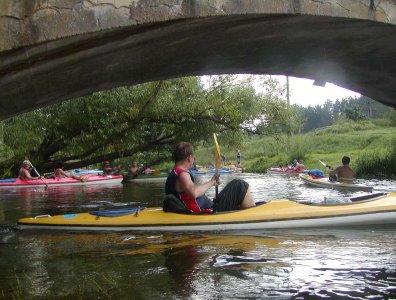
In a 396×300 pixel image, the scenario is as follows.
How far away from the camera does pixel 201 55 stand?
6.09 m

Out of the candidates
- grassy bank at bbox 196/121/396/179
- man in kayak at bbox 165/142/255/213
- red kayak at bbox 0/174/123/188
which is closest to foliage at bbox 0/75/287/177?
red kayak at bbox 0/174/123/188

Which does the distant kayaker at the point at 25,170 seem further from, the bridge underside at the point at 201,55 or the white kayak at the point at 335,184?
the bridge underside at the point at 201,55

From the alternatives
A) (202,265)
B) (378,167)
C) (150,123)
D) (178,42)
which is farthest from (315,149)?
(202,265)

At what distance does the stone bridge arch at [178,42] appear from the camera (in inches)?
142

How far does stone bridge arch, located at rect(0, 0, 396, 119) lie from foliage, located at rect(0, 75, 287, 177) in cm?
755

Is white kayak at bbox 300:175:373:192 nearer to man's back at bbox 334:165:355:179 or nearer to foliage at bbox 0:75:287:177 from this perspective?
man's back at bbox 334:165:355:179

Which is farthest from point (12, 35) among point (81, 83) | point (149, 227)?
point (149, 227)

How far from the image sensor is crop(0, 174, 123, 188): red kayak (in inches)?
659

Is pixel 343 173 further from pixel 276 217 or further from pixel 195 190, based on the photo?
pixel 195 190

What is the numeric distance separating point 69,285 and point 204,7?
2.64m

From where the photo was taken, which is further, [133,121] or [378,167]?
[378,167]

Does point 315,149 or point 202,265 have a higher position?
point 315,149

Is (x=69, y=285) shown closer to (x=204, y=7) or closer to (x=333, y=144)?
(x=204, y=7)

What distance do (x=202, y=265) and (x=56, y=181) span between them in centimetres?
1433
